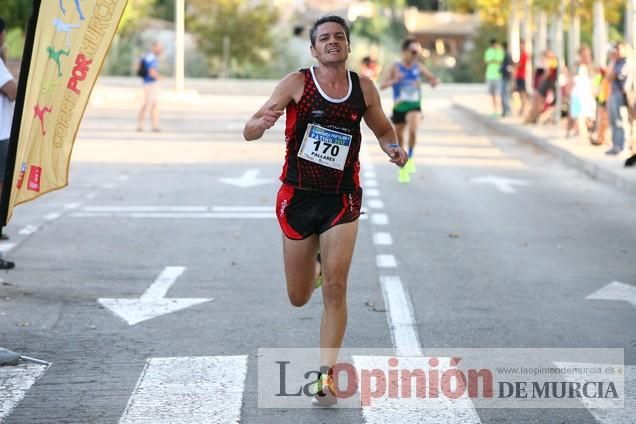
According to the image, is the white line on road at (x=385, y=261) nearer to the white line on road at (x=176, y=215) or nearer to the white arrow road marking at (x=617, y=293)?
the white arrow road marking at (x=617, y=293)

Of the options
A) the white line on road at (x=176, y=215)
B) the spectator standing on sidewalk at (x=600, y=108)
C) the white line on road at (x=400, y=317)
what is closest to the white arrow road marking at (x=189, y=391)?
the white line on road at (x=400, y=317)

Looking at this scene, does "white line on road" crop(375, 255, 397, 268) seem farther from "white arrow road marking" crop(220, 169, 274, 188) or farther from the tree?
the tree

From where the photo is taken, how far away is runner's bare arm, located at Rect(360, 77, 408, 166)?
7434 mm

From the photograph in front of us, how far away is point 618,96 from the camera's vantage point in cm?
2462

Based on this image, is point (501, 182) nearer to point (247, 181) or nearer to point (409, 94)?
point (409, 94)

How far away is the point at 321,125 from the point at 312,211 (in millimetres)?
450

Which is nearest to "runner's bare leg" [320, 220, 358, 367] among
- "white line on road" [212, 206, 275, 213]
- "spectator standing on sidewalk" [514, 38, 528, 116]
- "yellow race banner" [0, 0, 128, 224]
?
"yellow race banner" [0, 0, 128, 224]

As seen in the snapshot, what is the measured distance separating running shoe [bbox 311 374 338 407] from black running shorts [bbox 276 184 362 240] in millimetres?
764

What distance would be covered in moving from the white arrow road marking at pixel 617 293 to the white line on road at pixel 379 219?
4.41 m

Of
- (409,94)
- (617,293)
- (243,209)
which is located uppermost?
(409,94)

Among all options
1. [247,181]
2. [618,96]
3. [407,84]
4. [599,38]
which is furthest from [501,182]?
[599,38]

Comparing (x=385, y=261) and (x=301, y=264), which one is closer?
(x=301, y=264)

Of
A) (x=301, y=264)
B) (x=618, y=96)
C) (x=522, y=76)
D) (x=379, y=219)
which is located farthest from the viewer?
(x=522, y=76)

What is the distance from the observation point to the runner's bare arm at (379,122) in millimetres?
7434
